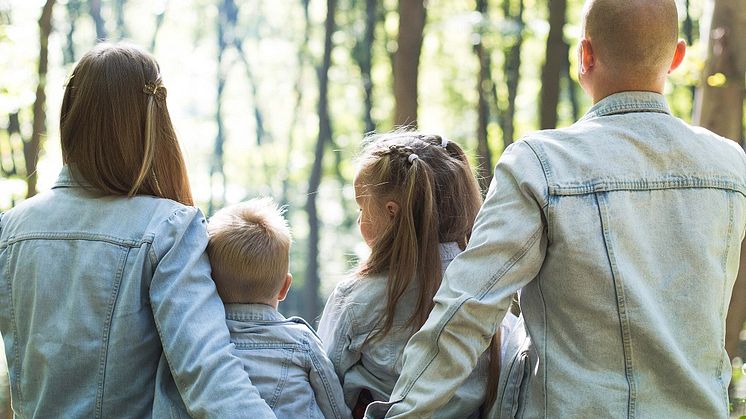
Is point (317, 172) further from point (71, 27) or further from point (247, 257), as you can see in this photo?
point (247, 257)

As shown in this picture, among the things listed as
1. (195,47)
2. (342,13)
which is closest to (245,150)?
(195,47)

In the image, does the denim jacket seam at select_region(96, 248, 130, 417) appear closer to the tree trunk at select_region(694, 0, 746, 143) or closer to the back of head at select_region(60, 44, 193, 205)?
the back of head at select_region(60, 44, 193, 205)

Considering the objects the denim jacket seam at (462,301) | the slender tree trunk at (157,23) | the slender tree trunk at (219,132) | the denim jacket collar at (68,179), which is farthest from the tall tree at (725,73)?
the slender tree trunk at (219,132)

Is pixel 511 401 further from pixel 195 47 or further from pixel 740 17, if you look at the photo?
pixel 195 47

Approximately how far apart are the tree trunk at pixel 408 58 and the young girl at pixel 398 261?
13.8 ft

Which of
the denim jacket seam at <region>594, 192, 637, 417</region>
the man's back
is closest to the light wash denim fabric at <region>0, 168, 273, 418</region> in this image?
the man's back

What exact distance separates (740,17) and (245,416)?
430 centimetres

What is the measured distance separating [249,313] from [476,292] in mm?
819

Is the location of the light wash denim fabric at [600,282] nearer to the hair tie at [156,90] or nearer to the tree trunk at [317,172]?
the hair tie at [156,90]

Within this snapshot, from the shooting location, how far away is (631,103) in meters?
2.46

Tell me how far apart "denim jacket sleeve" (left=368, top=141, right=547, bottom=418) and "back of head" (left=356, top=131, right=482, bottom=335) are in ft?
1.48

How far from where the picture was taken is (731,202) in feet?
7.89

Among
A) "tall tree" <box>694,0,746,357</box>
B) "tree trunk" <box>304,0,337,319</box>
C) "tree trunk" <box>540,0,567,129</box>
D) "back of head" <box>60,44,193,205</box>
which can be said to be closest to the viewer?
"back of head" <box>60,44,193,205</box>

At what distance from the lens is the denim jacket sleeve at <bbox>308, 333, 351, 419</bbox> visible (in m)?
2.76
